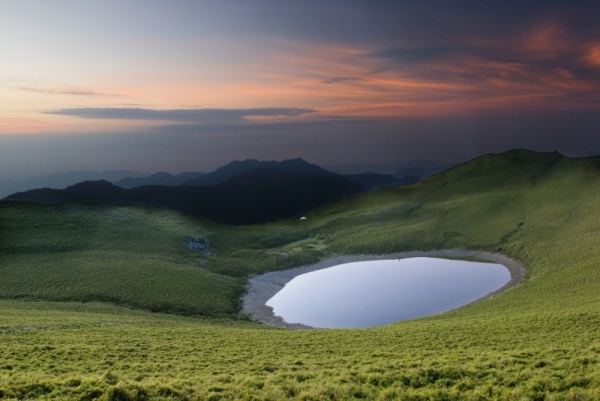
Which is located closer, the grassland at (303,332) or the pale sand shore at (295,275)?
the grassland at (303,332)

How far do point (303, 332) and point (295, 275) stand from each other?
36.9 m

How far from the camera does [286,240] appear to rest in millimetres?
90438

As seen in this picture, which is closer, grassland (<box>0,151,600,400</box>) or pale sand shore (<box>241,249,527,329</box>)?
grassland (<box>0,151,600,400</box>)

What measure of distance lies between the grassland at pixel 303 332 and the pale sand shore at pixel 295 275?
2309 mm

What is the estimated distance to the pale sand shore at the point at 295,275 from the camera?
165 feet

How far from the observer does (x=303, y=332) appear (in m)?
33.5

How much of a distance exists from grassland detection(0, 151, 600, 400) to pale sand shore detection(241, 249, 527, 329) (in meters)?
2.31

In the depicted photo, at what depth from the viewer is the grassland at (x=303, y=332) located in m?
Result: 15.8

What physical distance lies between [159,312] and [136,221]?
151ft

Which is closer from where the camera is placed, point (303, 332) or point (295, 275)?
point (303, 332)

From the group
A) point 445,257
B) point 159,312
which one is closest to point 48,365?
point 159,312

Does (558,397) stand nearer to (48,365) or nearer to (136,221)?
(48,365)

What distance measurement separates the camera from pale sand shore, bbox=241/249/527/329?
50.4 meters

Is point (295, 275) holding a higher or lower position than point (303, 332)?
lower
